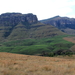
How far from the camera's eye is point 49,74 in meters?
11.5

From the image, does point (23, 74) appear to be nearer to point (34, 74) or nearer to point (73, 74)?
point (34, 74)

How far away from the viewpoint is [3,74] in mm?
10914

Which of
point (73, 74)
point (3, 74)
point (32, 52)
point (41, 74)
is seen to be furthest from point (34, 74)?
point (32, 52)

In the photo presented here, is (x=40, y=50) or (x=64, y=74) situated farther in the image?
(x=40, y=50)

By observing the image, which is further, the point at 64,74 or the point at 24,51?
the point at 24,51

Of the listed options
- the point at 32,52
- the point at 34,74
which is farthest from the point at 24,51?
the point at 34,74

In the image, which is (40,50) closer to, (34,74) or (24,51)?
(24,51)

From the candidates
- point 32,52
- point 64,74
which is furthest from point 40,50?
point 64,74

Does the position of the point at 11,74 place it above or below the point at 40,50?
above

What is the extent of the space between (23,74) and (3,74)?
5.27 feet

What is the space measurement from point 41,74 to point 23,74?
1512mm

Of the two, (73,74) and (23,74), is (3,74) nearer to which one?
(23,74)

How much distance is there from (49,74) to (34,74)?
1.27 meters

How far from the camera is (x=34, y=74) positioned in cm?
1140
